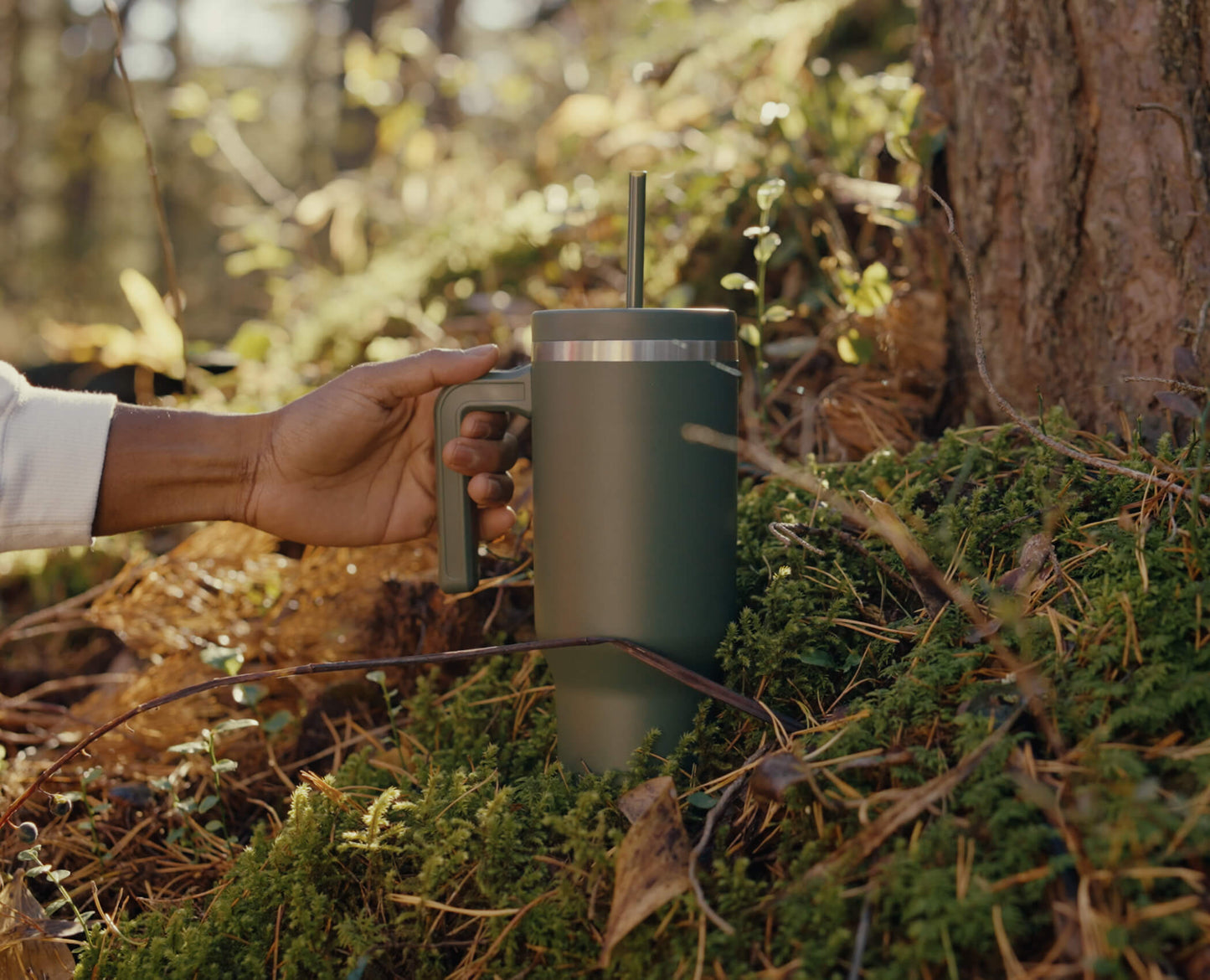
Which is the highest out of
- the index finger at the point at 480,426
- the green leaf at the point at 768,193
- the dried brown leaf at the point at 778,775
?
the green leaf at the point at 768,193

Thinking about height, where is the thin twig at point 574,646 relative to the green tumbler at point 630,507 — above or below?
below

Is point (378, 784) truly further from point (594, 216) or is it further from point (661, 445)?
point (594, 216)

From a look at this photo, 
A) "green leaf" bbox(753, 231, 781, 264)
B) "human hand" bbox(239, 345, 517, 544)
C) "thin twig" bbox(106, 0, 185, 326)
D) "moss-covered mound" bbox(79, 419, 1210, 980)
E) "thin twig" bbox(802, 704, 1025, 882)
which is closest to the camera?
"moss-covered mound" bbox(79, 419, 1210, 980)

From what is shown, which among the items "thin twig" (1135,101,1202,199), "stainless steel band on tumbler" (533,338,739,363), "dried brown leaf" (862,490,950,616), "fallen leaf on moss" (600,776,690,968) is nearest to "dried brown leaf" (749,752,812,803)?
"fallen leaf on moss" (600,776,690,968)

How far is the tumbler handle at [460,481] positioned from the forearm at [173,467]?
52cm

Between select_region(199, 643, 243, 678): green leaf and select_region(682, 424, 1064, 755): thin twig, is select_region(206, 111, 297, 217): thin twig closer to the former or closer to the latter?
select_region(199, 643, 243, 678): green leaf

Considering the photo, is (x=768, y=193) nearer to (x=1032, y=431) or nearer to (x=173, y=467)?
(x=1032, y=431)

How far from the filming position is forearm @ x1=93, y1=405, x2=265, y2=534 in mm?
1874

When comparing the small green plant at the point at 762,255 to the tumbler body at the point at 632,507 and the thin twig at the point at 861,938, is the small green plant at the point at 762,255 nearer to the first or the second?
the tumbler body at the point at 632,507

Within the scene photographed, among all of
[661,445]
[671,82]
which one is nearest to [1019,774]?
[661,445]

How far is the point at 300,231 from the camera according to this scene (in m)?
5.89

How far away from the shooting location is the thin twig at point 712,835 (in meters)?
1.12

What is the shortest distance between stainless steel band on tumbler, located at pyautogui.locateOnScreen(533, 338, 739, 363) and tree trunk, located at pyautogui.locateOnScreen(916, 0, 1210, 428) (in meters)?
0.92

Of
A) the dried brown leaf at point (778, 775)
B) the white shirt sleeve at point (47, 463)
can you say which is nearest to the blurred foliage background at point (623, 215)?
the white shirt sleeve at point (47, 463)
